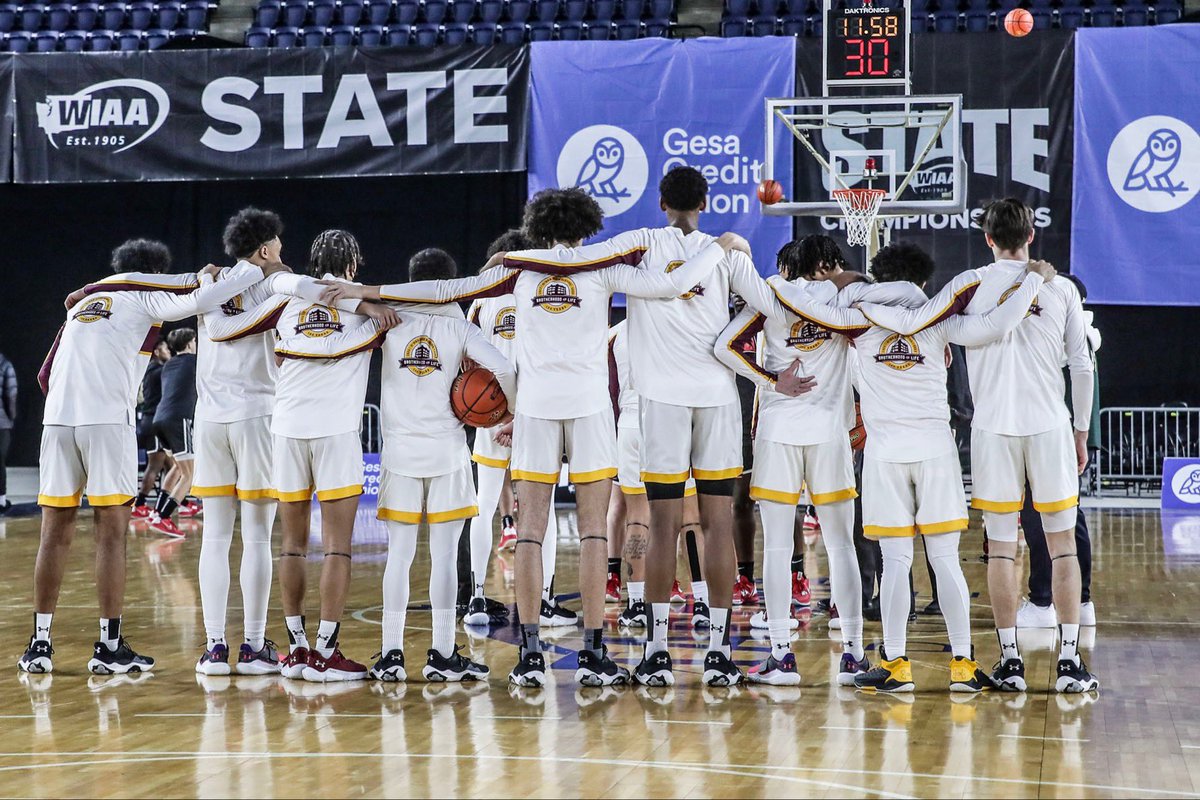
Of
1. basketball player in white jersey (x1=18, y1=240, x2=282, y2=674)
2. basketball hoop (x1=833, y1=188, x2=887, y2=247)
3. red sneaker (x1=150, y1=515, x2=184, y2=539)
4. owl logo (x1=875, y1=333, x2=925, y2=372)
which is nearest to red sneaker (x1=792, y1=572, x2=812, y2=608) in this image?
owl logo (x1=875, y1=333, x2=925, y2=372)

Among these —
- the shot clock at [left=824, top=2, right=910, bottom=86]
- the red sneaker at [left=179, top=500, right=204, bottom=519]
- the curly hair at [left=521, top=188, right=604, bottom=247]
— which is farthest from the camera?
the red sneaker at [left=179, top=500, right=204, bottom=519]

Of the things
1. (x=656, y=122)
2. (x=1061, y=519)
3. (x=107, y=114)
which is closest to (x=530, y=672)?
(x=1061, y=519)

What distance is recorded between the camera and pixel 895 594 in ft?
17.8

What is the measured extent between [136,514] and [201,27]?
22.6 feet

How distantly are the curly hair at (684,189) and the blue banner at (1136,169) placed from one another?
28.0 feet

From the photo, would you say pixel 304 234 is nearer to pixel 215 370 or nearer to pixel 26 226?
pixel 26 226

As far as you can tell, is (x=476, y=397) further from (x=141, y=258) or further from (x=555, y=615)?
(x=555, y=615)

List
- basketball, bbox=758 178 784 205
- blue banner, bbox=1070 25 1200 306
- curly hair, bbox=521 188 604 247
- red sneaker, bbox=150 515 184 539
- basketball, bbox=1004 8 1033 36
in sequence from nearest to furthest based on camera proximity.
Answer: curly hair, bbox=521 188 604 247 < red sneaker, bbox=150 515 184 539 < basketball, bbox=758 178 784 205 < basketball, bbox=1004 8 1033 36 < blue banner, bbox=1070 25 1200 306

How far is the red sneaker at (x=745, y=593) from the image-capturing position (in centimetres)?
772

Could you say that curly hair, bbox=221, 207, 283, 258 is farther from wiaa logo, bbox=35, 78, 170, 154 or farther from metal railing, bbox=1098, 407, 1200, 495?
metal railing, bbox=1098, 407, 1200, 495

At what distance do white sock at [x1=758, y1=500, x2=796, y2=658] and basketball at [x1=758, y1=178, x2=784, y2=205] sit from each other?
6889 mm

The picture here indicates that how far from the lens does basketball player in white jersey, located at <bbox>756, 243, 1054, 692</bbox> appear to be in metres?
5.39

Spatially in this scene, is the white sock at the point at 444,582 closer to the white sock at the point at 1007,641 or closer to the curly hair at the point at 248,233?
the curly hair at the point at 248,233

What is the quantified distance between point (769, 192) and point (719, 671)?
7.26 m
